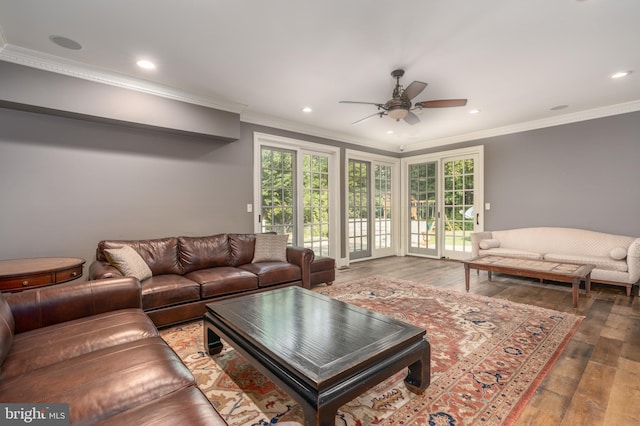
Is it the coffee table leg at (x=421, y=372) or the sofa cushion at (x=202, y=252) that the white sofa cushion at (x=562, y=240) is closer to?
the coffee table leg at (x=421, y=372)

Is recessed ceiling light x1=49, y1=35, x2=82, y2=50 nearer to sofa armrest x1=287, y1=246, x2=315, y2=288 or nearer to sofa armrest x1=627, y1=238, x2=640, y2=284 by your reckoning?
sofa armrest x1=287, y1=246, x2=315, y2=288

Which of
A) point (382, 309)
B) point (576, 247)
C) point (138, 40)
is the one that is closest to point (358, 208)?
point (382, 309)

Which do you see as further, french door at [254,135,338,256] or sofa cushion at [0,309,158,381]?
french door at [254,135,338,256]

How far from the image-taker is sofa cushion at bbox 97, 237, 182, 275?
125 inches

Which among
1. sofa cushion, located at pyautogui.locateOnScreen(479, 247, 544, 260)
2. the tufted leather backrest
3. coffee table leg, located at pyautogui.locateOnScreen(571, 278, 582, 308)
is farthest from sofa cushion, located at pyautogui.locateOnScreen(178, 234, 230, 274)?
sofa cushion, located at pyautogui.locateOnScreen(479, 247, 544, 260)

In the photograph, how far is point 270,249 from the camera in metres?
4.03

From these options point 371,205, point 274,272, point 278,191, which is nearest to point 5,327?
point 274,272

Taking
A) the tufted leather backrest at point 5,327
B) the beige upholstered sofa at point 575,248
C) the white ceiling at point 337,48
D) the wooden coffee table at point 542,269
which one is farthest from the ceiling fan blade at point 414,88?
the tufted leather backrest at point 5,327

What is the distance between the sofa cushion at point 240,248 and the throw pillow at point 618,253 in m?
4.92

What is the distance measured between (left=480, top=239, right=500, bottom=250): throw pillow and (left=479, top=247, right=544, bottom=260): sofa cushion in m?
0.07

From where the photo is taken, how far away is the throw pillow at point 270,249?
3.98 m

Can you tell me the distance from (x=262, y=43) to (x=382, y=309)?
2.95 metres

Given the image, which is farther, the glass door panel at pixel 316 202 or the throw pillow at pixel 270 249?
the glass door panel at pixel 316 202

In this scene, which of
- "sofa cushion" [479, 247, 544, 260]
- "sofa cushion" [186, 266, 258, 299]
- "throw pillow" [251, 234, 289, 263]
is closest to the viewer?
"sofa cushion" [186, 266, 258, 299]
